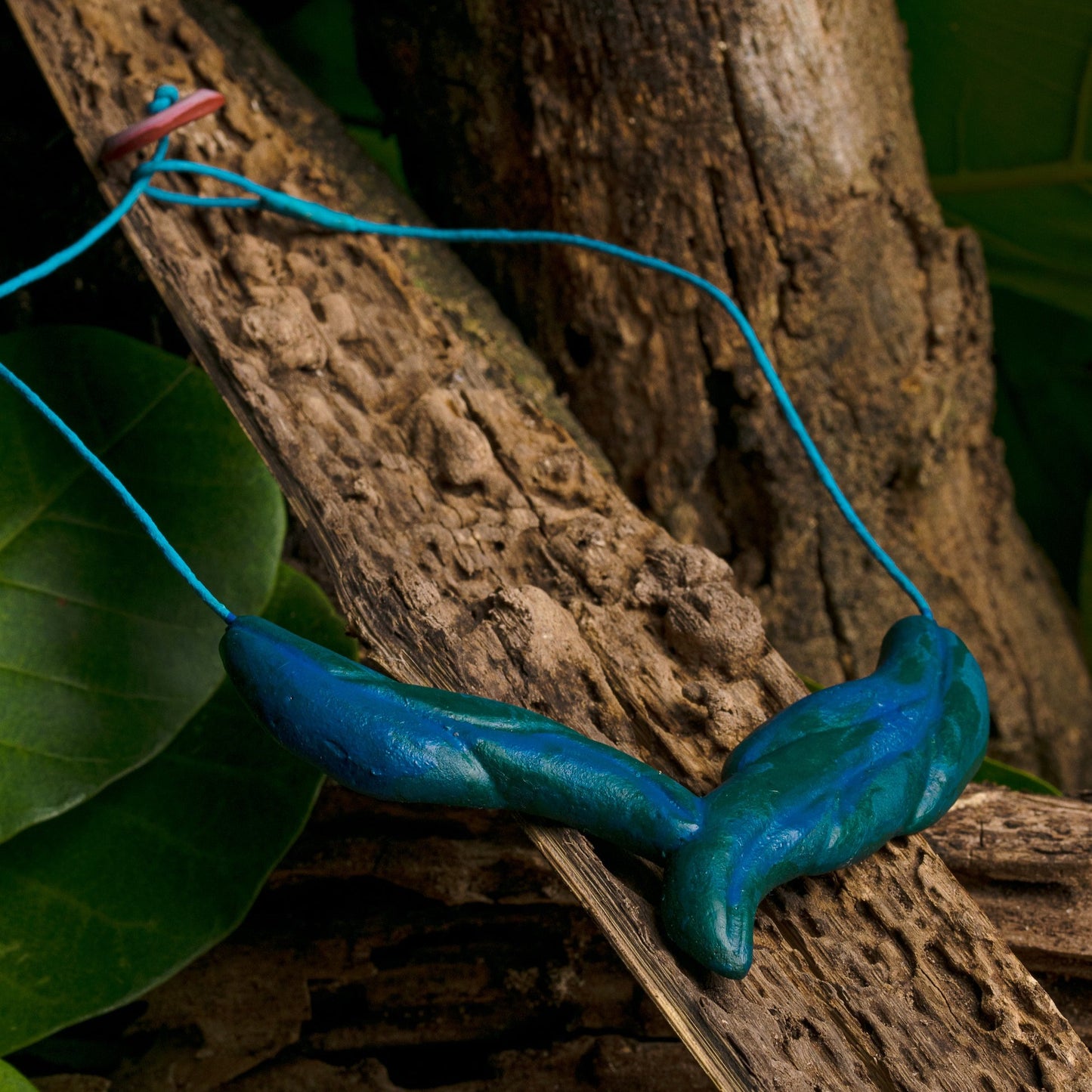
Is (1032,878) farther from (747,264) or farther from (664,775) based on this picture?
(747,264)

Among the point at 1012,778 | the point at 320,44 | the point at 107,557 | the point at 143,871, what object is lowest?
the point at 1012,778

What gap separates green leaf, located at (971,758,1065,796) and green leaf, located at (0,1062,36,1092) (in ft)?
2.95

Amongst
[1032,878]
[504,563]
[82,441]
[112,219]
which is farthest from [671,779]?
[112,219]

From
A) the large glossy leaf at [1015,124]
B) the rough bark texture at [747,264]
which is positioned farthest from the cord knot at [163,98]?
the large glossy leaf at [1015,124]

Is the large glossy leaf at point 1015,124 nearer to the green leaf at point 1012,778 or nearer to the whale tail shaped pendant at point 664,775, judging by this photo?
the green leaf at point 1012,778

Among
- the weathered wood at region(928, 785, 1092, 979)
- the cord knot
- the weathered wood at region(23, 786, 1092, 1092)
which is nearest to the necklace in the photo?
the weathered wood at region(928, 785, 1092, 979)

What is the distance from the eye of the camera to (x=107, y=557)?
96 cm

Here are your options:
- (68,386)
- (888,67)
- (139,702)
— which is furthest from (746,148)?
(139,702)

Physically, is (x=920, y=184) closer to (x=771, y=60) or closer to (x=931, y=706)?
(x=771, y=60)

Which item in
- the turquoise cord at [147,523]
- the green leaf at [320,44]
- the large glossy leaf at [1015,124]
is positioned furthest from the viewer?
the green leaf at [320,44]

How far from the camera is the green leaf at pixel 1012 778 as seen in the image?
1.03 metres

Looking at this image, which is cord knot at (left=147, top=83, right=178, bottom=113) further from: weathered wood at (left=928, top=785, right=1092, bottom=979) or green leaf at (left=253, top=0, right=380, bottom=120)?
weathered wood at (left=928, top=785, right=1092, bottom=979)

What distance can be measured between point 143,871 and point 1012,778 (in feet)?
2.89

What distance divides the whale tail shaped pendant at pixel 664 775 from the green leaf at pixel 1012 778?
33cm
